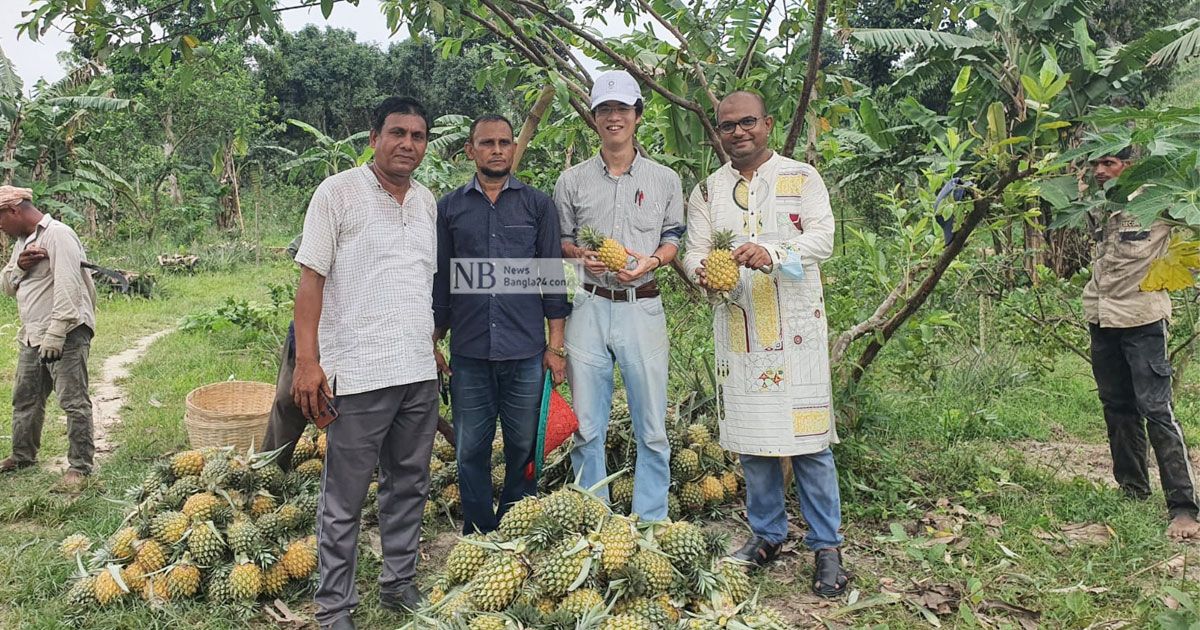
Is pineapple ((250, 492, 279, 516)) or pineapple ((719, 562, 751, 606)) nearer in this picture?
pineapple ((719, 562, 751, 606))

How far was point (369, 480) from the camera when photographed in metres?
3.13

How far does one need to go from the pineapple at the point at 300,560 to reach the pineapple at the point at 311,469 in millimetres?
642

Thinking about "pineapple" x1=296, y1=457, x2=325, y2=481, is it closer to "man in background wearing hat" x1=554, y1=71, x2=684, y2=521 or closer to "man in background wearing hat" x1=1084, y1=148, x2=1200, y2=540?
"man in background wearing hat" x1=554, y1=71, x2=684, y2=521

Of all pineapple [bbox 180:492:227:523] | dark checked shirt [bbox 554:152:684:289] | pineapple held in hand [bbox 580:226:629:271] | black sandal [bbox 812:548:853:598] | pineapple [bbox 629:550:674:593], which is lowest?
black sandal [bbox 812:548:853:598]

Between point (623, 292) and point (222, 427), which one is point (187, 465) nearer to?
point (222, 427)

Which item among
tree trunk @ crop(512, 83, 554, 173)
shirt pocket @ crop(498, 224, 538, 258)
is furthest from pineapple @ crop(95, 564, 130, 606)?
tree trunk @ crop(512, 83, 554, 173)

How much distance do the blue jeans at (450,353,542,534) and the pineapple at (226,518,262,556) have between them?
2.82 feet

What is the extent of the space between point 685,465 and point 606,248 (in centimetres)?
132

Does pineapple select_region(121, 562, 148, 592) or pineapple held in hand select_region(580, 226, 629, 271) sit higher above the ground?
pineapple held in hand select_region(580, 226, 629, 271)

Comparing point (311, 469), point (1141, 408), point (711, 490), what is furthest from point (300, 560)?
point (1141, 408)

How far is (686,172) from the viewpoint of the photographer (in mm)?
4953

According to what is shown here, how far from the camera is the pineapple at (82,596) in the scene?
10.8 feet

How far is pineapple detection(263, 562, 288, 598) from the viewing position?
3.40 metres

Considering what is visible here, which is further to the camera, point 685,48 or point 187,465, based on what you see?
point 685,48
